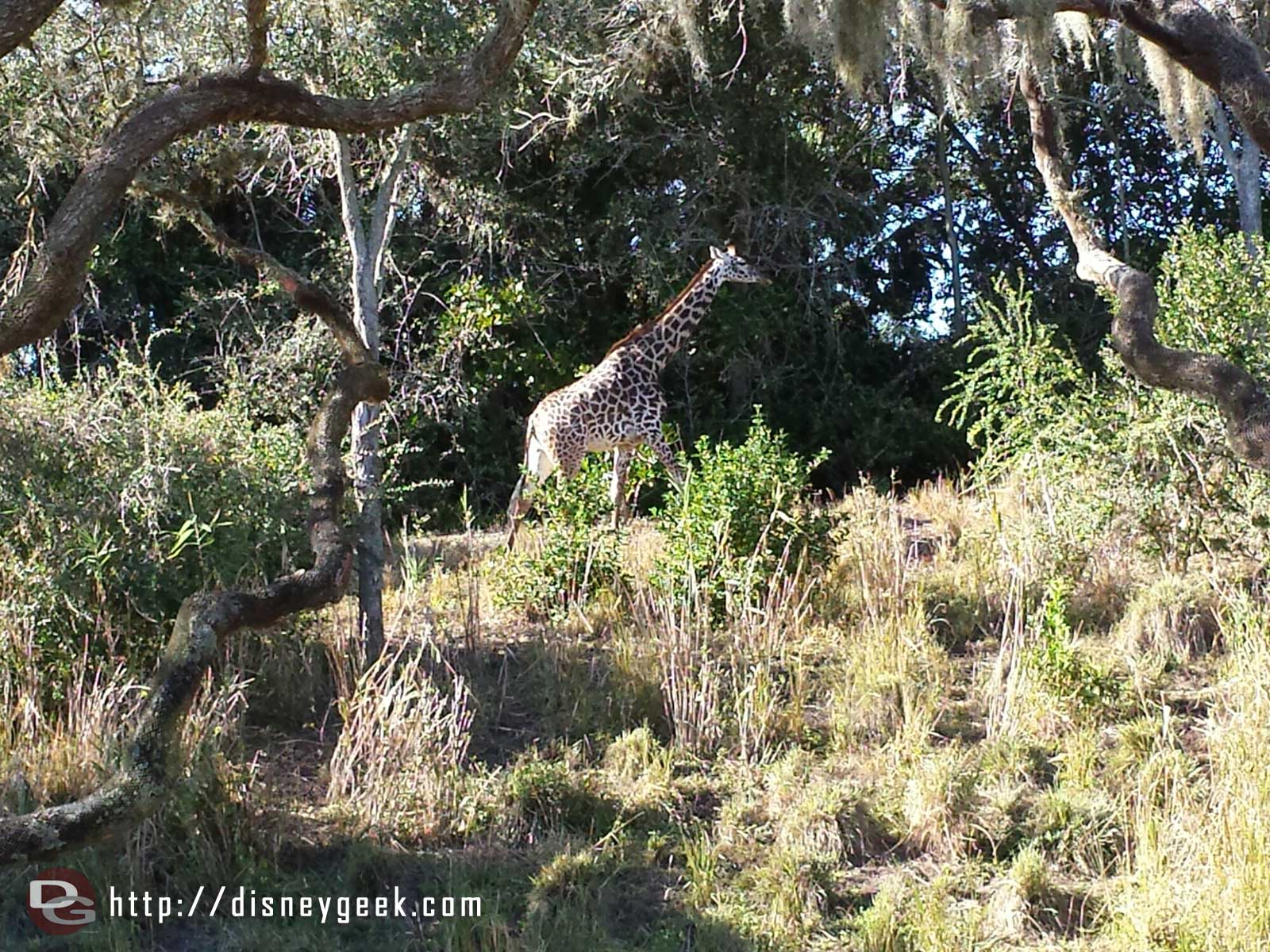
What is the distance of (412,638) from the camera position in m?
7.98

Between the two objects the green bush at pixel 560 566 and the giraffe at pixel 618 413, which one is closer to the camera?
the green bush at pixel 560 566

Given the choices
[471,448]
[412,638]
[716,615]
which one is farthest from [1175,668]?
[471,448]

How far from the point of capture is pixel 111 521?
23.3 feet

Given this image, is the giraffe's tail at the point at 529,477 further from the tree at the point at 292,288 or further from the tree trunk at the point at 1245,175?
the tree trunk at the point at 1245,175

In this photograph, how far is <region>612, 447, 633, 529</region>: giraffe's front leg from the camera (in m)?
10.4

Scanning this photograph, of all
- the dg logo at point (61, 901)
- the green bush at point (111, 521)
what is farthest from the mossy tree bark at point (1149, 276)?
the dg logo at point (61, 901)

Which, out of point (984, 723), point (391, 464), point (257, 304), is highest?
point (257, 304)

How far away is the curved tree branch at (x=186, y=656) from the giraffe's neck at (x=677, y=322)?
532cm

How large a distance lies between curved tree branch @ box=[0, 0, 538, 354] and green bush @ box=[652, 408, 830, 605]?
3.28 m

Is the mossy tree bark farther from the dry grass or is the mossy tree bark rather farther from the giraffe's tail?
the giraffe's tail

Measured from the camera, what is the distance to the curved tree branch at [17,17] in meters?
4.48

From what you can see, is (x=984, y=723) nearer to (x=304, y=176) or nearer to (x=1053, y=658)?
(x=1053, y=658)

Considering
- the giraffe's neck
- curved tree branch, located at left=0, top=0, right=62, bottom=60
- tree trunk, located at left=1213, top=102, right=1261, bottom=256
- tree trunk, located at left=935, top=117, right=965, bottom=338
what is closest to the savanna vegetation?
curved tree branch, located at left=0, top=0, right=62, bottom=60

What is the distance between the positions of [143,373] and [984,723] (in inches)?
206
